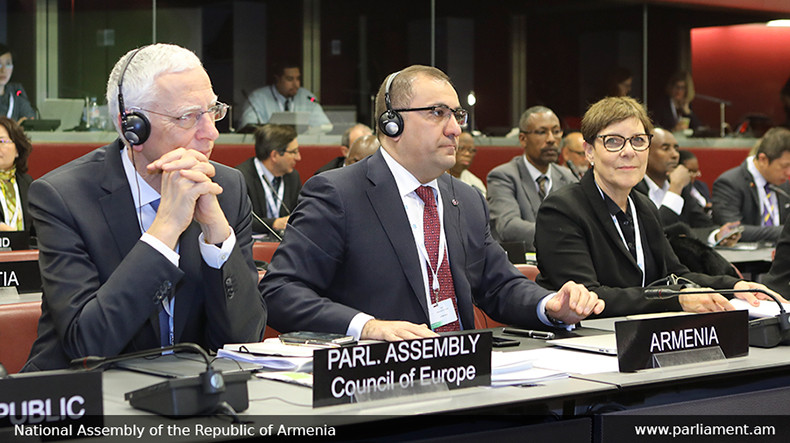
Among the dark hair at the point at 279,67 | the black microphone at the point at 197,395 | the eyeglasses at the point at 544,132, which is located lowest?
the black microphone at the point at 197,395

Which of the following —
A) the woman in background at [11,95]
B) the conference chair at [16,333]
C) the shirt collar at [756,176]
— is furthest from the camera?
the woman in background at [11,95]

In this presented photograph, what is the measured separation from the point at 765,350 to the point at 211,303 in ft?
3.81

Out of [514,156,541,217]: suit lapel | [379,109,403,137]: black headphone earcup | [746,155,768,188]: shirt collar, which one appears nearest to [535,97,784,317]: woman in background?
[379,109,403,137]: black headphone earcup

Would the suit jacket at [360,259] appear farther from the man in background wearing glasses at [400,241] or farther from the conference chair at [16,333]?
the conference chair at [16,333]

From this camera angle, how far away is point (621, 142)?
283cm

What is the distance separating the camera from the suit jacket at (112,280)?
5.61ft

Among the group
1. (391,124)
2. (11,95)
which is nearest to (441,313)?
(391,124)

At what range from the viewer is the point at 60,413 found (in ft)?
4.08

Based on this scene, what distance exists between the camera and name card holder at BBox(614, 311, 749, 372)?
1.67 metres

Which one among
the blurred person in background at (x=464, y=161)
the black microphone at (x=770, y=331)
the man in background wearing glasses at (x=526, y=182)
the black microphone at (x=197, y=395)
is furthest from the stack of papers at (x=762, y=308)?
the blurred person in background at (x=464, y=161)

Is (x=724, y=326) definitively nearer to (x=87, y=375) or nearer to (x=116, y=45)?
(x=87, y=375)

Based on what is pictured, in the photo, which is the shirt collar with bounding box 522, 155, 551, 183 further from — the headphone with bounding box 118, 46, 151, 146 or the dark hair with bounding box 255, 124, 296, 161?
the headphone with bounding box 118, 46, 151, 146

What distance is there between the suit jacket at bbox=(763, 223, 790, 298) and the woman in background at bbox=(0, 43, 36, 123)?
5.35 metres

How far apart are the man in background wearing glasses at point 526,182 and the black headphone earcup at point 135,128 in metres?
3.50
